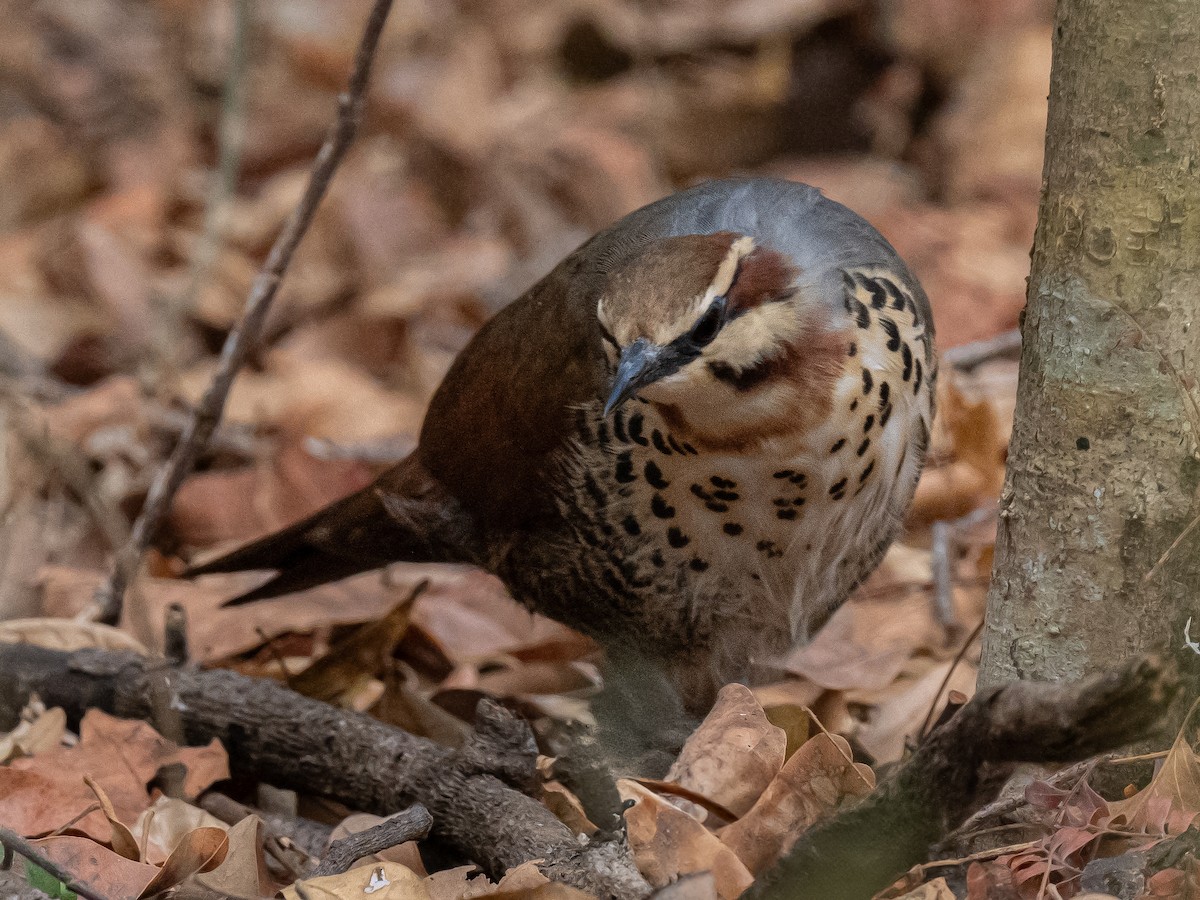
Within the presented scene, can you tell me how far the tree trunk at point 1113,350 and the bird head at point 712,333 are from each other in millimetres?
350

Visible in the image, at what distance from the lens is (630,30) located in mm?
7484

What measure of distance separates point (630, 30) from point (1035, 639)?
575 centimetres

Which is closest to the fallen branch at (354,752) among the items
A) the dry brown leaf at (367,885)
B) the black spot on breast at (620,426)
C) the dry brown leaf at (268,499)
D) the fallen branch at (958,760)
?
the dry brown leaf at (367,885)

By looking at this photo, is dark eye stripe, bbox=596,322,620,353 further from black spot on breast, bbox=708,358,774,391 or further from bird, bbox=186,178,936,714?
black spot on breast, bbox=708,358,774,391

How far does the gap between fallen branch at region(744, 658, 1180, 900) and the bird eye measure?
2.28ft

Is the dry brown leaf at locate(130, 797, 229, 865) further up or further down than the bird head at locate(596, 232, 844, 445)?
further down

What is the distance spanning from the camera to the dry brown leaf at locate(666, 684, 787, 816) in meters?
2.14

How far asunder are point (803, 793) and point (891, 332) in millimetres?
838

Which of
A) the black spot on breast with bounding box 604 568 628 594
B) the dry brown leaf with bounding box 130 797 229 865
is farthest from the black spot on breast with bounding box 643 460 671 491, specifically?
the dry brown leaf with bounding box 130 797 229 865

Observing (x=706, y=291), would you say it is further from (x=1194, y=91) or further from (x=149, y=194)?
(x=149, y=194)

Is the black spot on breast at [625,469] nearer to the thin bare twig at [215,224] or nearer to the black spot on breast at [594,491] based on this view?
the black spot on breast at [594,491]

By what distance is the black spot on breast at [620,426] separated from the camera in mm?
2533

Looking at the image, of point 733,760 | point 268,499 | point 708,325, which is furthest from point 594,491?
point 268,499

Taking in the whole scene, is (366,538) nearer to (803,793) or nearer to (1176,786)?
(803,793)
